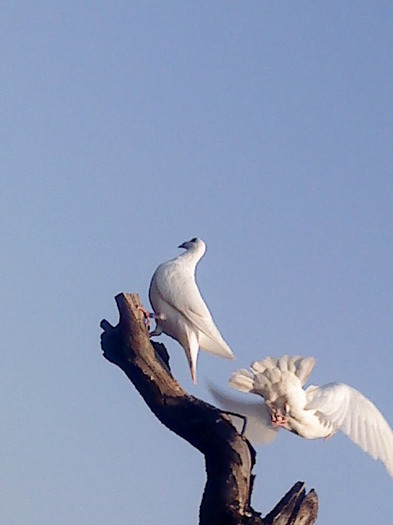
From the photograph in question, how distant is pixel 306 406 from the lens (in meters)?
8.73

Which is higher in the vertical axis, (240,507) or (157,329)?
(157,329)

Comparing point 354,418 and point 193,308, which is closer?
point 193,308

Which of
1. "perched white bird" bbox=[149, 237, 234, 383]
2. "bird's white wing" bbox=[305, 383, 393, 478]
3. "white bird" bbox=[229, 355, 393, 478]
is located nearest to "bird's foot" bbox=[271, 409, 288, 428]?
"white bird" bbox=[229, 355, 393, 478]

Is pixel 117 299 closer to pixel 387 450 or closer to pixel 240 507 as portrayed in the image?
pixel 240 507

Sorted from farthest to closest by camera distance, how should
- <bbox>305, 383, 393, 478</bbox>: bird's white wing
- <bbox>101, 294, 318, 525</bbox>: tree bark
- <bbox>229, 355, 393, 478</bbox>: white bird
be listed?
<bbox>305, 383, 393, 478</bbox>: bird's white wing → <bbox>229, 355, 393, 478</bbox>: white bird → <bbox>101, 294, 318, 525</bbox>: tree bark

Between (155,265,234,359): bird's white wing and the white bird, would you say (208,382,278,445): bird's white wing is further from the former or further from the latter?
(155,265,234,359): bird's white wing

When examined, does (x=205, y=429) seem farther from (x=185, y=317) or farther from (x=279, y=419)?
(x=185, y=317)

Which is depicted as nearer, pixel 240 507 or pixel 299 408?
pixel 240 507

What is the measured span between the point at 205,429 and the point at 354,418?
1928 mm

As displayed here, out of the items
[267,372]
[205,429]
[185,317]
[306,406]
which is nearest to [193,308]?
[185,317]

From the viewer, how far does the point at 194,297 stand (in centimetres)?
883

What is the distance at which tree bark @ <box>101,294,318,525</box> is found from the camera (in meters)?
7.22

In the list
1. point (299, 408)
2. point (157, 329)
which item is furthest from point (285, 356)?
point (157, 329)

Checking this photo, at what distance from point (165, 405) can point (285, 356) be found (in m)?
1.42
